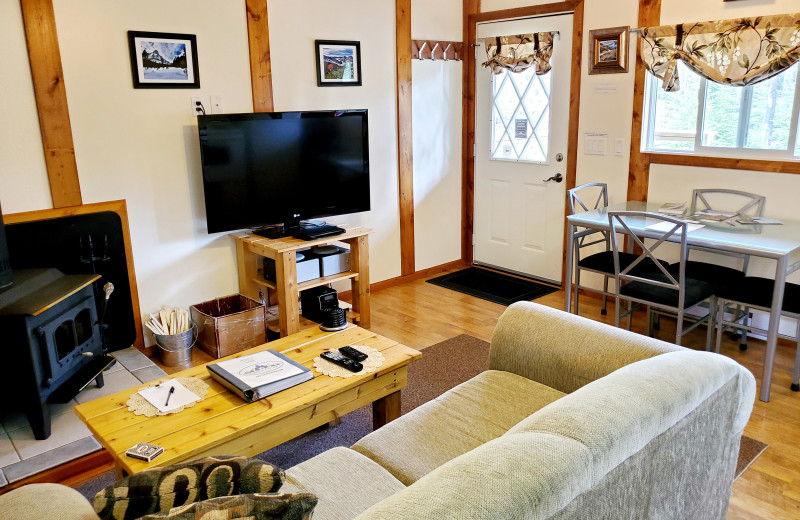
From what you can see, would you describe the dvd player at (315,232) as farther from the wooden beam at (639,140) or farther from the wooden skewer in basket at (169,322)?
the wooden beam at (639,140)

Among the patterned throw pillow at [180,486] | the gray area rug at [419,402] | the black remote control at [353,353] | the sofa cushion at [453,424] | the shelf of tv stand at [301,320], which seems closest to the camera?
the patterned throw pillow at [180,486]

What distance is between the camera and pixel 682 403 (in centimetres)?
155

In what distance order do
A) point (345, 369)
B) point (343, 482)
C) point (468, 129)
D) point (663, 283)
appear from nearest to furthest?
point (343, 482)
point (345, 369)
point (663, 283)
point (468, 129)

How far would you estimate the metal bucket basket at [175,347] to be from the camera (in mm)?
3465

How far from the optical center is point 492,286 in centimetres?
487

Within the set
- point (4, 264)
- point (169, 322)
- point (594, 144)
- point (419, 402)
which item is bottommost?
point (419, 402)

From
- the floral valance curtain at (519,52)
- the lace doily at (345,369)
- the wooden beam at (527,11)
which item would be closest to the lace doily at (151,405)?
the lace doily at (345,369)

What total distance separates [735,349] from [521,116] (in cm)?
222

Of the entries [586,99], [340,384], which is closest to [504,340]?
[340,384]

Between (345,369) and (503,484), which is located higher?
(503,484)

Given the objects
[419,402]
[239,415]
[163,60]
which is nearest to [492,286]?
[419,402]

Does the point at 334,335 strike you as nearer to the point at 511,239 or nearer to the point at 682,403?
the point at 682,403

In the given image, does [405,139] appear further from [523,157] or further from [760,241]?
[760,241]

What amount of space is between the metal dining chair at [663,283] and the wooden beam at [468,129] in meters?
1.84
